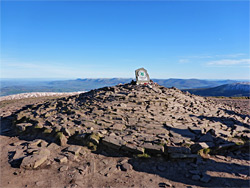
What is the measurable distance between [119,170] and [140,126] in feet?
11.1

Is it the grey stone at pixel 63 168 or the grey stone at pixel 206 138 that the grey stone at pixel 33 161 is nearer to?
the grey stone at pixel 63 168

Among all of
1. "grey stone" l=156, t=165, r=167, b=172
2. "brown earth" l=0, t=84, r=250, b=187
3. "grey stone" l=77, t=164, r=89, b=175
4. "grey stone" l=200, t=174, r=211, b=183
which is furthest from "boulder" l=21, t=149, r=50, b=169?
"grey stone" l=200, t=174, r=211, b=183

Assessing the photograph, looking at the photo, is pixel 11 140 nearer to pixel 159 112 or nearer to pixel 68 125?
pixel 68 125

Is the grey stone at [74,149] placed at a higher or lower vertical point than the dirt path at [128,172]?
higher

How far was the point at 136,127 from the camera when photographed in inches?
368

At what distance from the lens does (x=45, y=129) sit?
9.65 metres

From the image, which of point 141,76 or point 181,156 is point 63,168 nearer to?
point 181,156

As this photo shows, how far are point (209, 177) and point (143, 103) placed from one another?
661 centimetres

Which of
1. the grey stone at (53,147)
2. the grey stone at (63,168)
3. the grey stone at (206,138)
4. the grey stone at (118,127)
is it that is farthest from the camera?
the grey stone at (118,127)

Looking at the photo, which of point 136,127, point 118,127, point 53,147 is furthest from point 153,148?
point 53,147

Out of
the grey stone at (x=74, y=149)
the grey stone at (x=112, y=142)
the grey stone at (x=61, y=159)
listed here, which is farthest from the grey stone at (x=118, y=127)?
the grey stone at (x=61, y=159)

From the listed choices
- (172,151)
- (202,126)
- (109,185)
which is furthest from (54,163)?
(202,126)

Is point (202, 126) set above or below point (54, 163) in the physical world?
above

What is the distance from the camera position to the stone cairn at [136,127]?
301 inches
